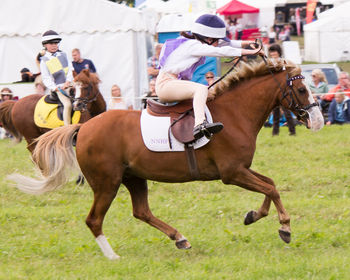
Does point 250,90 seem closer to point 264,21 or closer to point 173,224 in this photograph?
point 173,224

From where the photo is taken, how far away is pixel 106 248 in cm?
636

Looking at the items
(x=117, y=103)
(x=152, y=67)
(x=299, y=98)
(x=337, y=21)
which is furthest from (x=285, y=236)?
(x=337, y=21)

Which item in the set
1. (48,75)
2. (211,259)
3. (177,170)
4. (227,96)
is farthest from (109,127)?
(48,75)

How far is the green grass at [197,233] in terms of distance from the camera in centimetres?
575

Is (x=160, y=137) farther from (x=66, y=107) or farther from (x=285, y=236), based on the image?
(x=66, y=107)

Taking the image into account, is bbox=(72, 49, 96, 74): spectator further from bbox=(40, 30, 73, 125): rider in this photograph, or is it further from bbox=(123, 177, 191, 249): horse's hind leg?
bbox=(123, 177, 191, 249): horse's hind leg

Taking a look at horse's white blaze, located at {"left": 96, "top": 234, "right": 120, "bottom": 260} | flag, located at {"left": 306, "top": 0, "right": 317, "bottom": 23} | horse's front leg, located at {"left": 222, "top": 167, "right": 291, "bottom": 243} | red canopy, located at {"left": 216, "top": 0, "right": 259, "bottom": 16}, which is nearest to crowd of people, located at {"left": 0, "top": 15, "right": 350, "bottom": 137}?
horse's front leg, located at {"left": 222, "top": 167, "right": 291, "bottom": 243}

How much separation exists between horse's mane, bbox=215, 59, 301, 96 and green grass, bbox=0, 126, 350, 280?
1.65 metres

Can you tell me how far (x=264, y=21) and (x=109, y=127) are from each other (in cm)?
3220

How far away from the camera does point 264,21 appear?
37344mm

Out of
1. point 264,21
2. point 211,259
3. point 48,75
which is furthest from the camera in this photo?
point 264,21

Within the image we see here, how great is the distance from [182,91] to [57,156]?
1573mm

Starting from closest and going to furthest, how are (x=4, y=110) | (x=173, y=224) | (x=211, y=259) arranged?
(x=211, y=259) < (x=173, y=224) < (x=4, y=110)

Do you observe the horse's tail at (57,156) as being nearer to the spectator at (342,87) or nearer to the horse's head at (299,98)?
the horse's head at (299,98)
